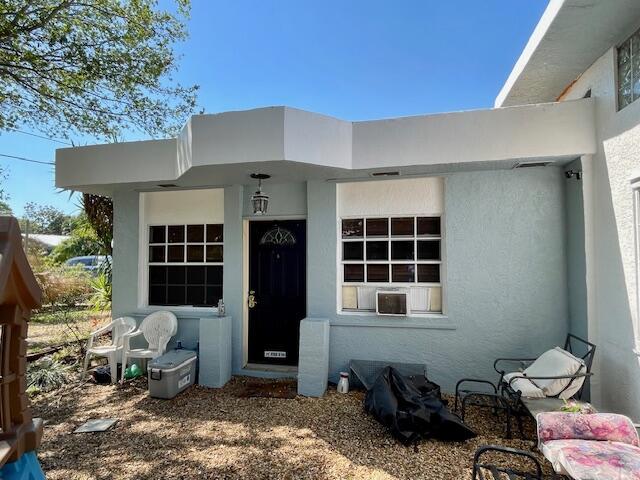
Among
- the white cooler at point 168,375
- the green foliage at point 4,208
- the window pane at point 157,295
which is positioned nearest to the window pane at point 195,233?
the window pane at point 157,295

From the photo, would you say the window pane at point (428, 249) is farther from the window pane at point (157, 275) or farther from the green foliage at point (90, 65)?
the green foliage at point (90, 65)

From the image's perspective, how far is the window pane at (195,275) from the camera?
6883 millimetres

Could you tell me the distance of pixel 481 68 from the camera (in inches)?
413

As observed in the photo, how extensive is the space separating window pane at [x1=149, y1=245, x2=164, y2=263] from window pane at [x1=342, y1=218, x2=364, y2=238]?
3.85m

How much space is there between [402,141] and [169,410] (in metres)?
5.27

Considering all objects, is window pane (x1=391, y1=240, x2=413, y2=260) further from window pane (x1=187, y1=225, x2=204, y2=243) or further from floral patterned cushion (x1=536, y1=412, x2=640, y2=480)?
window pane (x1=187, y1=225, x2=204, y2=243)

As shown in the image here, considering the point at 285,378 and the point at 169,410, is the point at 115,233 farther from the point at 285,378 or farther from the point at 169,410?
the point at 285,378

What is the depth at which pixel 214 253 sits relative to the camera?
685 centimetres

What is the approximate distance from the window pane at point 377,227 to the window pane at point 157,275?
14.0 ft

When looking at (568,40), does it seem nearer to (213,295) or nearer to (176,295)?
(213,295)

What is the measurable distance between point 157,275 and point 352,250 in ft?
13.5

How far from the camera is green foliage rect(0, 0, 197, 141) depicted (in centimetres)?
733

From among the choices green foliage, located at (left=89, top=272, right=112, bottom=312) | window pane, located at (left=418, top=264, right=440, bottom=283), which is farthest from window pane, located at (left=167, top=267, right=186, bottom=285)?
window pane, located at (left=418, top=264, right=440, bottom=283)

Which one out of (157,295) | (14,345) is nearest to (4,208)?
(157,295)
